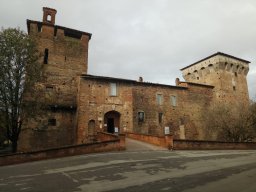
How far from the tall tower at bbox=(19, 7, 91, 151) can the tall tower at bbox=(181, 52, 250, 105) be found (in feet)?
65.3

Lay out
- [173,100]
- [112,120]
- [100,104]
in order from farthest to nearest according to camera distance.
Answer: [173,100], [112,120], [100,104]

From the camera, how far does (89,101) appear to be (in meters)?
23.5

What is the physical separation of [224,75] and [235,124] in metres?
13.6

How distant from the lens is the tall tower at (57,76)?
22500 mm

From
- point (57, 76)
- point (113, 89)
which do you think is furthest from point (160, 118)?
point (57, 76)

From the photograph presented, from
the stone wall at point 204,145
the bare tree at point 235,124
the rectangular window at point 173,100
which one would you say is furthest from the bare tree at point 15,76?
the bare tree at point 235,124

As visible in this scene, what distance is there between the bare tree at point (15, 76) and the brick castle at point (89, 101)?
7.10ft

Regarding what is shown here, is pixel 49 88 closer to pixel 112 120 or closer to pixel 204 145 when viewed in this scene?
pixel 112 120

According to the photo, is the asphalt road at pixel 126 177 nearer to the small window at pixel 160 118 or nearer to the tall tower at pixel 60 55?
the tall tower at pixel 60 55

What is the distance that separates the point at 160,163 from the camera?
11734 mm

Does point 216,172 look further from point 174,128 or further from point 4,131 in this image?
point 174,128

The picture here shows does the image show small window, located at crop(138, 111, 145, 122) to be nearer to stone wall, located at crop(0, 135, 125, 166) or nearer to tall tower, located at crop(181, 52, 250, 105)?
stone wall, located at crop(0, 135, 125, 166)

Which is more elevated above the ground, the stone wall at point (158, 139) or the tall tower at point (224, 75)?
the tall tower at point (224, 75)

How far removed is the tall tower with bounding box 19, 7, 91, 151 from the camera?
22500 mm
